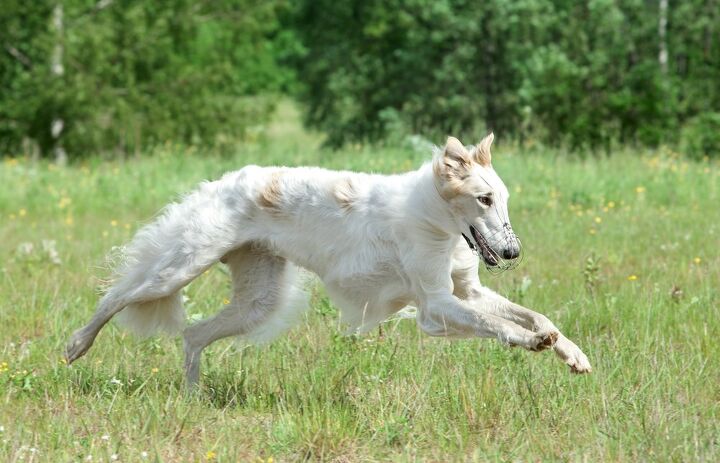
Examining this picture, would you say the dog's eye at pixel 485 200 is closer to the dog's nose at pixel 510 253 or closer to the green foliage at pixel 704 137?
the dog's nose at pixel 510 253

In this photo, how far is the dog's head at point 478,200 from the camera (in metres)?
4.46

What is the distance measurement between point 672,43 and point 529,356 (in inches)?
509

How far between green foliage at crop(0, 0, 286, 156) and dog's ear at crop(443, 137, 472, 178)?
1388cm

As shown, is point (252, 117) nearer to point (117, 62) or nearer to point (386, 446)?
point (117, 62)

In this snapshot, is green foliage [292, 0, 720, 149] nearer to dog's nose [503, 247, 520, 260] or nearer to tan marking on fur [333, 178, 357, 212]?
tan marking on fur [333, 178, 357, 212]

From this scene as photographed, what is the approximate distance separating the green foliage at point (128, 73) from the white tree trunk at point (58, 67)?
6 centimetres

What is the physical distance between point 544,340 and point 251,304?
1.87 metres

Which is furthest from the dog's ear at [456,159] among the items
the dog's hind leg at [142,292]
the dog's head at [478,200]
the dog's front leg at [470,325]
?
the dog's hind leg at [142,292]

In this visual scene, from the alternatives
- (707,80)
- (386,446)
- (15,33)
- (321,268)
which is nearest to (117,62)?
(15,33)

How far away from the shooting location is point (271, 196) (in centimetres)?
536

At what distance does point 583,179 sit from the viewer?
11648mm

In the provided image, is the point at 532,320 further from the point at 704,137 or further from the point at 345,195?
the point at 704,137

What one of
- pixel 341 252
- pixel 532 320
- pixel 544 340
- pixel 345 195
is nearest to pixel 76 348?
pixel 341 252

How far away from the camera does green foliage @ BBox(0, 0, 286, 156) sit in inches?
707
